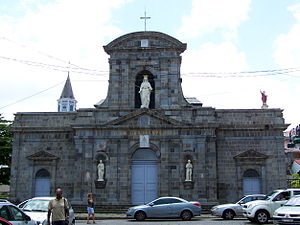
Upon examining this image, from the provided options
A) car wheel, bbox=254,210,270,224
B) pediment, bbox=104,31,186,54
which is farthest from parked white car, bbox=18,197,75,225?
pediment, bbox=104,31,186,54

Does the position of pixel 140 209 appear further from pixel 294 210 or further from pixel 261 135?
pixel 261 135

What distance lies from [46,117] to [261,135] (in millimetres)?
16280

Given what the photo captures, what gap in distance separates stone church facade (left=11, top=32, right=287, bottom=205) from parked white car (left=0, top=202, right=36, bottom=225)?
15.9m

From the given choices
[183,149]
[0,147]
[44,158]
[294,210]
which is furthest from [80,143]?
[294,210]

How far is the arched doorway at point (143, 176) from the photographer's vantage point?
27.5 metres

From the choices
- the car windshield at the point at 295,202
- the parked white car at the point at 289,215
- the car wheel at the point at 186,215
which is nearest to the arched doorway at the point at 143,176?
the car wheel at the point at 186,215

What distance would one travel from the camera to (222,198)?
27.7 meters

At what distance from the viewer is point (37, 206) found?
15.5m

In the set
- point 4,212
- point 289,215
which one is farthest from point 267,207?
point 4,212

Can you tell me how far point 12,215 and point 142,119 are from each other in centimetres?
1725

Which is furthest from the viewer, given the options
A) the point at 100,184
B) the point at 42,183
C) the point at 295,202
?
the point at 42,183

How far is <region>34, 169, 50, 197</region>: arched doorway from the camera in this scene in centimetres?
2880

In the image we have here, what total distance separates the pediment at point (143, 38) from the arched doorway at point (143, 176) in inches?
318

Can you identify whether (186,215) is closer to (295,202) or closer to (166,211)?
(166,211)
